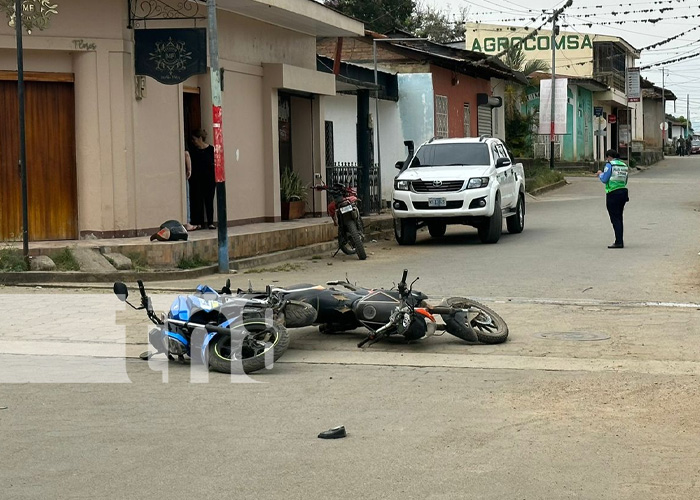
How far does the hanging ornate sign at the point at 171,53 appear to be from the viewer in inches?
628

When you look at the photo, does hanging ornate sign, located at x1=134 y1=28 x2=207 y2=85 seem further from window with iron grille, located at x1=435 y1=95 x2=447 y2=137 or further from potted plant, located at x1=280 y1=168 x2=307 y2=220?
window with iron grille, located at x1=435 y1=95 x2=447 y2=137

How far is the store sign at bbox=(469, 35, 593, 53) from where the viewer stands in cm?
6900

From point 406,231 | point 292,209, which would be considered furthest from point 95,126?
point 406,231

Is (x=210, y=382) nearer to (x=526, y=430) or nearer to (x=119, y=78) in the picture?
(x=526, y=430)

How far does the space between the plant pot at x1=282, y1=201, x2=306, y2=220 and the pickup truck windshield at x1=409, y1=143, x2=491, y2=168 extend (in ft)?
8.13

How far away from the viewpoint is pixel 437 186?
66.3ft

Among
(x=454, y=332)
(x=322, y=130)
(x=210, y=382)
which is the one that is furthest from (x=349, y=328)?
(x=322, y=130)

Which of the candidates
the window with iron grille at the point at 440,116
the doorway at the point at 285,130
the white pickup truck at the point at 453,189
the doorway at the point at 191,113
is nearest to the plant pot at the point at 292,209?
the doorway at the point at 285,130

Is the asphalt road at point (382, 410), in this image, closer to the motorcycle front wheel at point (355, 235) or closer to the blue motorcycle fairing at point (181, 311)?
the blue motorcycle fairing at point (181, 311)

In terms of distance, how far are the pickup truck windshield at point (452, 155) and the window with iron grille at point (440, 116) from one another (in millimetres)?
10859

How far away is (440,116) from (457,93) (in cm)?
235

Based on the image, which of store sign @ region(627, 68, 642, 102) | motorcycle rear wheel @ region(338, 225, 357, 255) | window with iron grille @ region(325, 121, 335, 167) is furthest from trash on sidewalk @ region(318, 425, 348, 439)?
store sign @ region(627, 68, 642, 102)

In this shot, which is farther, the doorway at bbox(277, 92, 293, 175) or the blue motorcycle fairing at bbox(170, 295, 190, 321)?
the doorway at bbox(277, 92, 293, 175)

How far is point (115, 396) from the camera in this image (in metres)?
7.96
